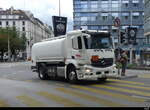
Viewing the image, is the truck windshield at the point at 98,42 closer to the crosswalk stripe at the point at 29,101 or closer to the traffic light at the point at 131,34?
the crosswalk stripe at the point at 29,101

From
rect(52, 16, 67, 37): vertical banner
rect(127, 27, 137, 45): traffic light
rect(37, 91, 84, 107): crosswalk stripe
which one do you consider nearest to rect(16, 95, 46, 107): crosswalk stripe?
rect(37, 91, 84, 107): crosswalk stripe

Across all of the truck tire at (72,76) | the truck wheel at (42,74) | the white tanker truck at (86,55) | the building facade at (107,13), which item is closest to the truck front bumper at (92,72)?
the white tanker truck at (86,55)

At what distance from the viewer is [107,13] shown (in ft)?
256

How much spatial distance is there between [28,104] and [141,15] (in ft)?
244

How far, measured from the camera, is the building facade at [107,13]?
3046 inches

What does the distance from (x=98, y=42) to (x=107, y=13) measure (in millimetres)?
66006

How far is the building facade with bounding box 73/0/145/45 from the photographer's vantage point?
7738 cm

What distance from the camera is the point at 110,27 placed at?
78750 mm

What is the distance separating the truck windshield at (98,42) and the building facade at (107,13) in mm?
63377

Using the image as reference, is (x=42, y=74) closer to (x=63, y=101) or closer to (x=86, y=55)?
(x=86, y=55)

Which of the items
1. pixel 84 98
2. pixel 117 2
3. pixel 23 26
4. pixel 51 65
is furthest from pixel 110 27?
pixel 84 98

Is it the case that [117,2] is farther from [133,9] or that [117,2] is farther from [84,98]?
[84,98]

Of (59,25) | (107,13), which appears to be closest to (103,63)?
(59,25)

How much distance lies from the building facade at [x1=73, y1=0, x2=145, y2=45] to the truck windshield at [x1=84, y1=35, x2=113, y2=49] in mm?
63377
